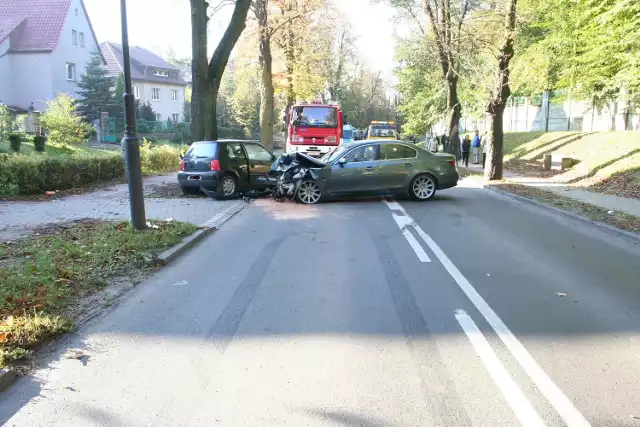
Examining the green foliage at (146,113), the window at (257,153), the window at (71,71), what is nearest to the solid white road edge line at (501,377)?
the window at (257,153)

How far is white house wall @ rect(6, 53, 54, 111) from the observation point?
41.6m

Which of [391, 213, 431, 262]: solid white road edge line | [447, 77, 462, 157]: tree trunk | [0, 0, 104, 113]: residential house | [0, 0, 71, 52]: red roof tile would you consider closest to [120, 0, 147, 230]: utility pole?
[391, 213, 431, 262]: solid white road edge line

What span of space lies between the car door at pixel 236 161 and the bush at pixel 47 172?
15.0 ft

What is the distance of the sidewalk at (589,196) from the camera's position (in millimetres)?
12508

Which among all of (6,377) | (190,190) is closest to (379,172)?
(190,190)

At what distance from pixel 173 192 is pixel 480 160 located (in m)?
21.3

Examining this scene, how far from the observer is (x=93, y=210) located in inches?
461

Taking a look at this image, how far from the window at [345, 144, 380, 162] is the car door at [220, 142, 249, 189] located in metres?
2.89

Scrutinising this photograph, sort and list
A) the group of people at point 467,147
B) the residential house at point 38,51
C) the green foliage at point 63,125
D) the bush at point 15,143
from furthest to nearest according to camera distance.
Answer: the residential house at point 38,51 < the green foliage at point 63,125 < the group of people at point 467,147 < the bush at point 15,143

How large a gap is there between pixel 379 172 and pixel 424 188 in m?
1.32

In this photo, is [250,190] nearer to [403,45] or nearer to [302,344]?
[302,344]

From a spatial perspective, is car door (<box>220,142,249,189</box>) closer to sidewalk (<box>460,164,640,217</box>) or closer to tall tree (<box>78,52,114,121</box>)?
sidewalk (<box>460,164,640,217</box>)

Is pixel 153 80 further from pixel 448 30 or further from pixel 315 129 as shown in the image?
pixel 448 30

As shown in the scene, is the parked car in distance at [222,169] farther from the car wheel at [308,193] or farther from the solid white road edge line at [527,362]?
the solid white road edge line at [527,362]
